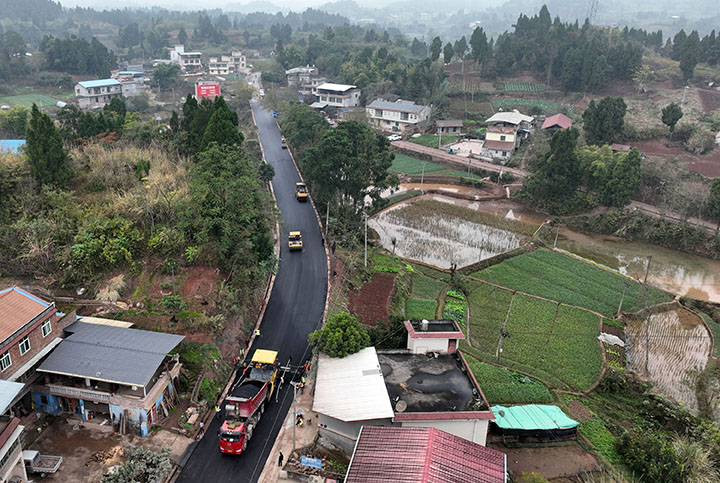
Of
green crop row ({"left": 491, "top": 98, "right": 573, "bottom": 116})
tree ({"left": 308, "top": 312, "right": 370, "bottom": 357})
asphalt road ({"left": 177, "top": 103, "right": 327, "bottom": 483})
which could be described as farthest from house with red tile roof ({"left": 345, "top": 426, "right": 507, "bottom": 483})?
green crop row ({"left": 491, "top": 98, "right": 573, "bottom": 116})

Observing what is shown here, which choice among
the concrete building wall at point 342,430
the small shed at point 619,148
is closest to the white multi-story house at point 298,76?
the small shed at point 619,148

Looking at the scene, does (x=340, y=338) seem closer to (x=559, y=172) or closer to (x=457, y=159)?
(x=559, y=172)

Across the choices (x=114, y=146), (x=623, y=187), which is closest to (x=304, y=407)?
(x=114, y=146)

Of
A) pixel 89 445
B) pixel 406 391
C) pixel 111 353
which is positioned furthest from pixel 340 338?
pixel 89 445

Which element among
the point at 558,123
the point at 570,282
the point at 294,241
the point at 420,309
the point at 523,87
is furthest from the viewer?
the point at 523,87

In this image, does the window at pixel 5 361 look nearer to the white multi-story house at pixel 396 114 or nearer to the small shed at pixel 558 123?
the white multi-story house at pixel 396 114

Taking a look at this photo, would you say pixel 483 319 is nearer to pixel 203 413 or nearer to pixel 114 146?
pixel 203 413
